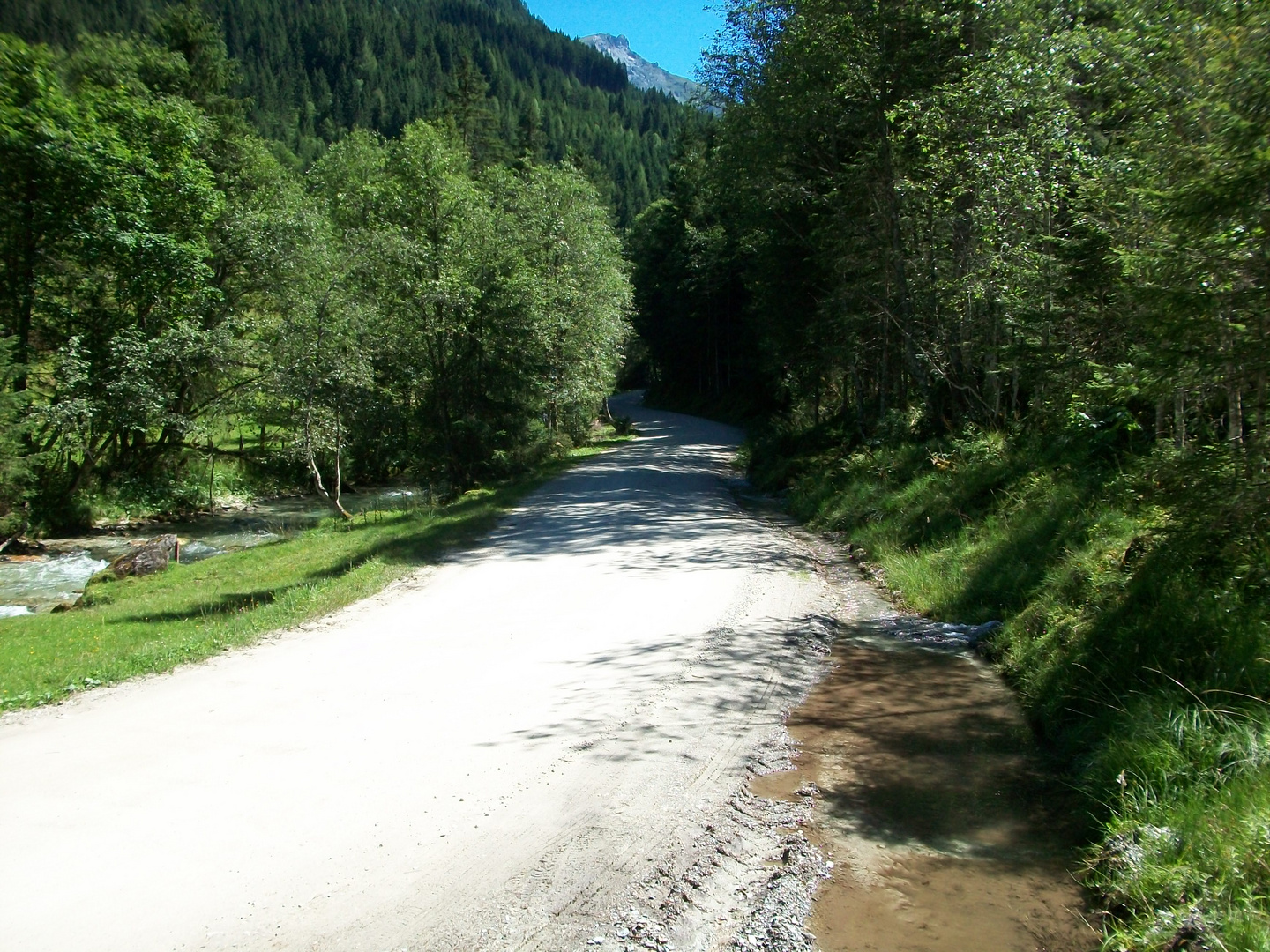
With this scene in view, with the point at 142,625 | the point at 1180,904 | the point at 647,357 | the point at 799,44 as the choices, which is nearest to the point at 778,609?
Result: the point at 1180,904

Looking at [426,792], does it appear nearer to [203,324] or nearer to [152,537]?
[152,537]

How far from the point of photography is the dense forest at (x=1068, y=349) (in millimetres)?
5078

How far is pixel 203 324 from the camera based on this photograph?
2758cm

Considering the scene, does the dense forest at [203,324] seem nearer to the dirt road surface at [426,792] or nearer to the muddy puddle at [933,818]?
the dirt road surface at [426,792]

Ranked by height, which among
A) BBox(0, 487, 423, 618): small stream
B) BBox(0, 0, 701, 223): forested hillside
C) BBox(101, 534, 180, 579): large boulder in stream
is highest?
BBox(0, 0, 701, 223): forested hillside

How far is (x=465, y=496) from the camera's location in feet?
73.7

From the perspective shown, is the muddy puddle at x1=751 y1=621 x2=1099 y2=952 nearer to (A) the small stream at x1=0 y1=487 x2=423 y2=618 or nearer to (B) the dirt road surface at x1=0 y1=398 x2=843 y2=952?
(B) the dirt road surface at x1=0 y1=398 x2=843 y2=952

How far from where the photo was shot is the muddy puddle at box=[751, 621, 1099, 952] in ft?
13.3

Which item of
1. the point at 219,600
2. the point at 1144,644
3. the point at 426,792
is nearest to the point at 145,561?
the point at 219,600

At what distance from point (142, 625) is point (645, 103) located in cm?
19646

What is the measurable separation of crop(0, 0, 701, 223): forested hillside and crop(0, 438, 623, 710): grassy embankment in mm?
53123

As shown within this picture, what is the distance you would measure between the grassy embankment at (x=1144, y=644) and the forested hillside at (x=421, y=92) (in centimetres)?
6187

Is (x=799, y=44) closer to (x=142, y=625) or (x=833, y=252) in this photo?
(x=833, y=252)

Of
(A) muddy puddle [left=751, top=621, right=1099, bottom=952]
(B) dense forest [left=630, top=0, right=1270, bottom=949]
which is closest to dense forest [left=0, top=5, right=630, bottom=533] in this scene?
(B) dense forest [left=630, top=0, right=1270, bottom=949]
